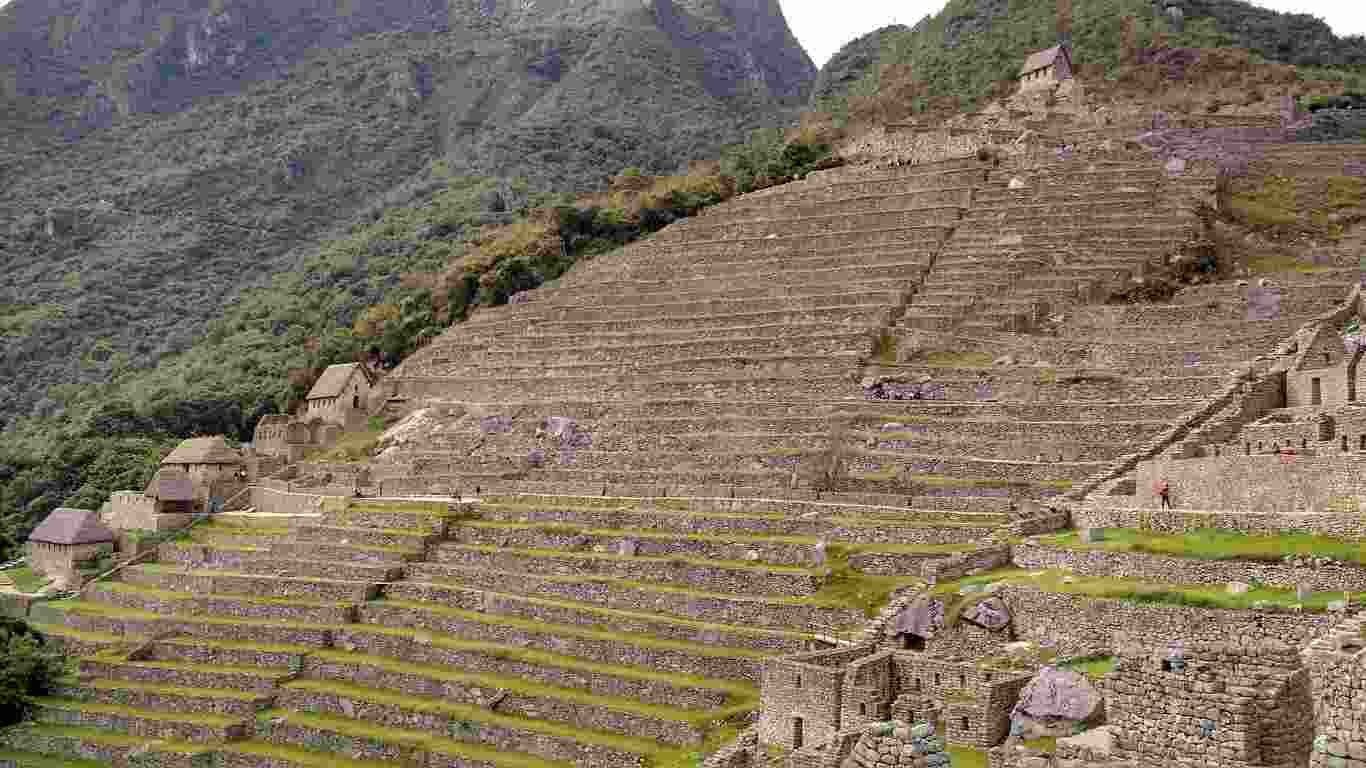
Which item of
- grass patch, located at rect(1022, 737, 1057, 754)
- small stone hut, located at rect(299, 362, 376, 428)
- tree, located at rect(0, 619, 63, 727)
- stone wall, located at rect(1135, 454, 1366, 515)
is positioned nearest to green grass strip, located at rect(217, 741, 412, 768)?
tree, located at rect(0, 619, 63, 727)

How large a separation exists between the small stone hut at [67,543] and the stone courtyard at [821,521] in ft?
1.20

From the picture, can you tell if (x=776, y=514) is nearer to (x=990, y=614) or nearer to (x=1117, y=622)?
(x=990, y=614)

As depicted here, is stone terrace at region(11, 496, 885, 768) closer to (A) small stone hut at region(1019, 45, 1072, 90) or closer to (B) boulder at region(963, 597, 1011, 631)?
(B) boulder at region(963, 597, 1011, 631)

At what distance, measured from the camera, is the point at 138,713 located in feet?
106

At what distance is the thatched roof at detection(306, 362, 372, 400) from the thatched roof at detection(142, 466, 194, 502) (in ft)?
21.7

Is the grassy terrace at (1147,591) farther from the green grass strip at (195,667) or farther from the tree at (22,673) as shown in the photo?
the tree at (22,673)

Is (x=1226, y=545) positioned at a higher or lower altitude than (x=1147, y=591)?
higher

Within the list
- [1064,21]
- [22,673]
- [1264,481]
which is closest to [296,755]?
[22,673]

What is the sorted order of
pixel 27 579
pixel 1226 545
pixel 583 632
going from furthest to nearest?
pixel 27 579 → pixel 583 632 → pixel 1226 545

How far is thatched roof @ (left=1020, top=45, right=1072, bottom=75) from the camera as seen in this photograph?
205 feet

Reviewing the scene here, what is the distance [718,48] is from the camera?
422ft

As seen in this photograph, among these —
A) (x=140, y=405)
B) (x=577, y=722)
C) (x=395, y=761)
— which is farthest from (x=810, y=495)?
(x=140, y=405)

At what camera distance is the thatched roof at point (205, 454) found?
A: 147ft

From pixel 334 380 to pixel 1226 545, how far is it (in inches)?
1394
